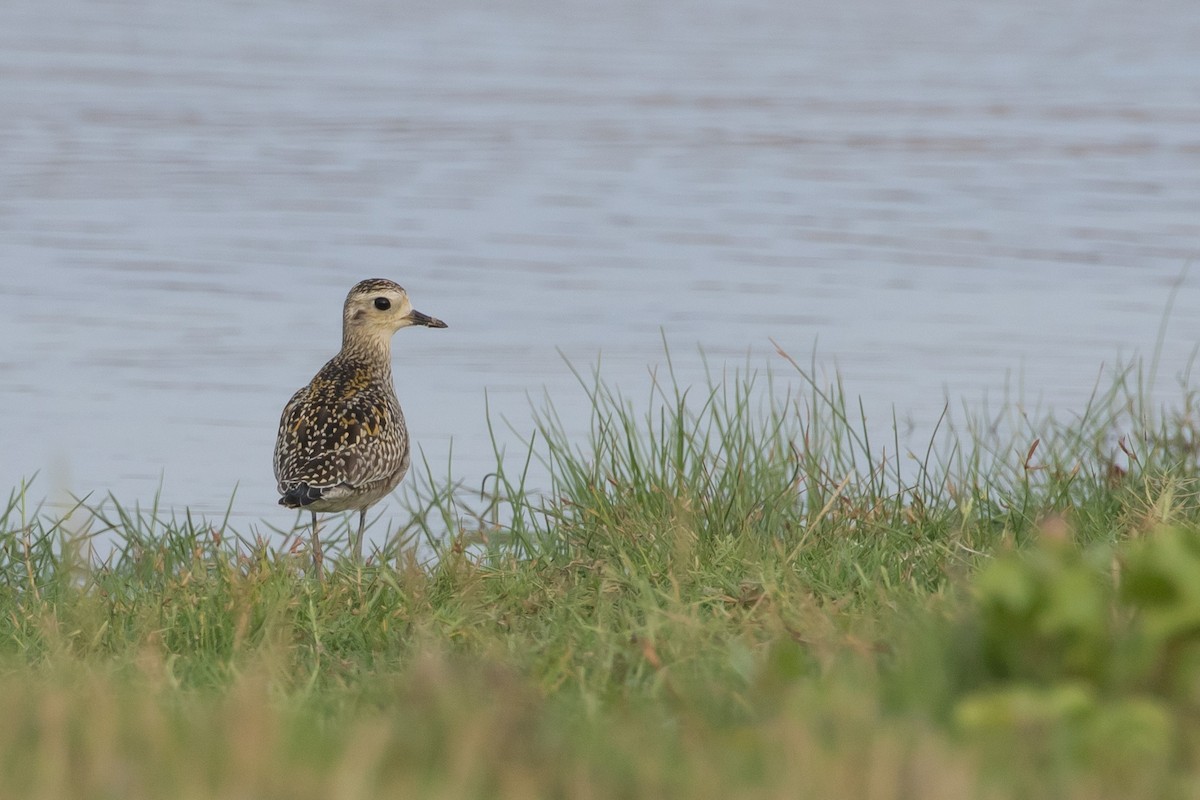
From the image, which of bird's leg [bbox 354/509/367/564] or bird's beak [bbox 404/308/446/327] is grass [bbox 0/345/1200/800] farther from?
bird's beak [bbox 404/308/446/327]

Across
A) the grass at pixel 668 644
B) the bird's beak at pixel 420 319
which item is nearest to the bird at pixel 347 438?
the bird's beak at pixel 420 319

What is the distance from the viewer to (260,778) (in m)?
3.65

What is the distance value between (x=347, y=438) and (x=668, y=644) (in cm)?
306

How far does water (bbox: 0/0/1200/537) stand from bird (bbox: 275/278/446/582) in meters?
1.08

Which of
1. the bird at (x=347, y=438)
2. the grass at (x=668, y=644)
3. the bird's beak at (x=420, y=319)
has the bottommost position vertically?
the grass at (x=668, y=644)

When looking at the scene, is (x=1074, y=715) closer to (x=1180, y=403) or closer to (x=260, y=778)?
(x=260, y=778)

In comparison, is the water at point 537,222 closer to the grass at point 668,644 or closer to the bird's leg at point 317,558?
the bird's leg at point 317,558

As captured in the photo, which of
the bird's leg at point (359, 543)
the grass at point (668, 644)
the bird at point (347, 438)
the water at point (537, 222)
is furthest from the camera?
the water at point (537, 222)

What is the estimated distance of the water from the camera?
40.4ft

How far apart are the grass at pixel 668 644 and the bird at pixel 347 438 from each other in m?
0.38

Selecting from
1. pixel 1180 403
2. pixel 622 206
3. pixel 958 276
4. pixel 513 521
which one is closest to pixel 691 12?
pixel 622 206

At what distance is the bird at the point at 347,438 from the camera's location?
27.0ft

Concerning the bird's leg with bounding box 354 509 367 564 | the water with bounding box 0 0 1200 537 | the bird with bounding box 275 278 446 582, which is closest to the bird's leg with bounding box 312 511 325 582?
the bird with bounding box 275 278 446 582

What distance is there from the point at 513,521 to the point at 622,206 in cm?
1122
